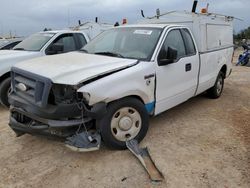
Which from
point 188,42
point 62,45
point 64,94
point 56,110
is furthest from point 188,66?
point 62,45

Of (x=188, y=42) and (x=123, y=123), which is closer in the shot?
(x=123, y=123)

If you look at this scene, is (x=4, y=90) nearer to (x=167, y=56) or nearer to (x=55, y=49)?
(x=55, y=49)

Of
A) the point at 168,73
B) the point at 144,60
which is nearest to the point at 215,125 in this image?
the point at 168,73

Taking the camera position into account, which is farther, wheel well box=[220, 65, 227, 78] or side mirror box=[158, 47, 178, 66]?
wheel well box=[220, 65, 227, 78]

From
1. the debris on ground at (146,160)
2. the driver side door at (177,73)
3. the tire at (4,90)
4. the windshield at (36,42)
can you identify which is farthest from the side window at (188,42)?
the tire at (4,90)

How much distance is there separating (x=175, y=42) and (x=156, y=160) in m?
2.30

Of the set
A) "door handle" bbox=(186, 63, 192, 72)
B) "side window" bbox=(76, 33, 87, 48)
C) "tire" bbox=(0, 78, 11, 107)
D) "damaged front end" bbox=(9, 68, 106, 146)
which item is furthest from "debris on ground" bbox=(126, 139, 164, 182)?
"side window" bbox=(76, 33, 87, 48)

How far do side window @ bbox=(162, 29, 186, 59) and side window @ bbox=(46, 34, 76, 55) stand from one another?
3.26 meters

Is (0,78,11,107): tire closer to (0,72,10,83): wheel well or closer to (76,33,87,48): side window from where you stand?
(0,72,10,83): wheel well

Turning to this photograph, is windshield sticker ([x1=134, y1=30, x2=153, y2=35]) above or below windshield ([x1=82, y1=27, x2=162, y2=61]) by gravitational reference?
above

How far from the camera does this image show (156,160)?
3.96 m

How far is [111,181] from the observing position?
3494 mm

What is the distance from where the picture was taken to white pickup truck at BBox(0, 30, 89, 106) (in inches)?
249

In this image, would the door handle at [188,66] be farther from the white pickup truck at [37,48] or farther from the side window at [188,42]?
the white pickup truck at [37,48]
